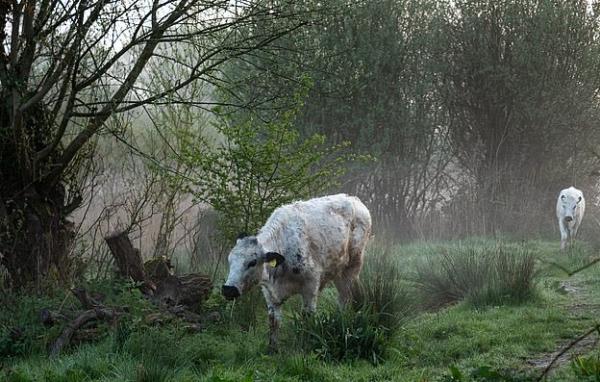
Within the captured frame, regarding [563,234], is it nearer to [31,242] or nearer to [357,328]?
[357,328]

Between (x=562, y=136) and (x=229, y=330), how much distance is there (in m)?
16.8

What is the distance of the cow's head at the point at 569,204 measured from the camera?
19719 millimetres

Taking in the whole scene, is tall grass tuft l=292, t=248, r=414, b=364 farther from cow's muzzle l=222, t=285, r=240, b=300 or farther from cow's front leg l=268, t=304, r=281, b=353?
cow's muzzle l=222, t=285, r=240, b=300

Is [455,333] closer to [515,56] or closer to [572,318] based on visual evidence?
[572,318]

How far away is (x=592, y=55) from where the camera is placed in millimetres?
23562

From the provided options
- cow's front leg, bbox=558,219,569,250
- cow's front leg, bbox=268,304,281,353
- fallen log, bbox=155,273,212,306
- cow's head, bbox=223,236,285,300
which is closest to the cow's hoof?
cow's front leg, bbox=268,304,281,353

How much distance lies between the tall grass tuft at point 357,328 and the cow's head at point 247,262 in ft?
2.18

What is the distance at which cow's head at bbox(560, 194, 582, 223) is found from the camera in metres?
19.7

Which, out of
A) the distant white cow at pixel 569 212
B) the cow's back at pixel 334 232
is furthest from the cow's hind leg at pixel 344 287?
the distant white cow at pixel 569 212

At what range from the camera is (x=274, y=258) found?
29.8ft

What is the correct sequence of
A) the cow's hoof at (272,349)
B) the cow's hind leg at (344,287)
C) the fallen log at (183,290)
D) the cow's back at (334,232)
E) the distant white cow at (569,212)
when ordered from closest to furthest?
the cow's hoof at (272,349) → the cow's back at (334,232) → the cow's hind leg at (344,287) → the fallen log at (183,290) → the distant white cow at (569,212)

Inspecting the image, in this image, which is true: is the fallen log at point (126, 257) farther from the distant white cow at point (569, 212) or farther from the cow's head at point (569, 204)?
the cow's head at point (569, 204)

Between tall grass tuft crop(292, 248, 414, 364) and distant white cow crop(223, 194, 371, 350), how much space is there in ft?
1.69

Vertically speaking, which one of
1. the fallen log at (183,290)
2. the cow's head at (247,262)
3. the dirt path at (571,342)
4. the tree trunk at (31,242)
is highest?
the tree trunk at (31,242)
